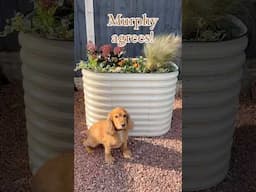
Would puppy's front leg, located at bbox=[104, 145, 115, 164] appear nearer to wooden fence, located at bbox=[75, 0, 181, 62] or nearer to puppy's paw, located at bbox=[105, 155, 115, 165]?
puppy's paw, located at bbox=[105, 155, 115, 165]

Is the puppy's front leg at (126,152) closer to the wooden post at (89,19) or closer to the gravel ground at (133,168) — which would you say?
the gravel ground at (133,168)

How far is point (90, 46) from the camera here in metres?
0.80

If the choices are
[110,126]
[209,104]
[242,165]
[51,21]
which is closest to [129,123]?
[110,126]

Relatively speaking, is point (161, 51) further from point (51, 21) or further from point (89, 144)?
point (51, 21)

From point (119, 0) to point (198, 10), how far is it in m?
0.33

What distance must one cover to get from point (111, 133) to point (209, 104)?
45 cm

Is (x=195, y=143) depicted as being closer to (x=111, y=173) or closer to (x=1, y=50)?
(x=111, y=173)

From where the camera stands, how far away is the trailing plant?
1.08m

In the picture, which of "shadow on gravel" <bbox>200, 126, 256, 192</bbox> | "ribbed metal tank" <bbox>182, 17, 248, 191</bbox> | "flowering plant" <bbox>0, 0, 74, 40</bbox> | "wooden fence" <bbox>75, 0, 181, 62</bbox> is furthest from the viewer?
"shadow on gravel" <bbox>200, 126, 256, 192</bbox>

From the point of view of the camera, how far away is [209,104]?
3.95 feet

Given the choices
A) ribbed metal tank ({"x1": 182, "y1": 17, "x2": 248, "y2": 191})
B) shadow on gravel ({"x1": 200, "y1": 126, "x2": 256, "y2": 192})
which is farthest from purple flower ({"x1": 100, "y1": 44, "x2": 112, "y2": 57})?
shadow on gravel ({"x1": 200, "y1": 126, "x2": 256, "y2": 192})

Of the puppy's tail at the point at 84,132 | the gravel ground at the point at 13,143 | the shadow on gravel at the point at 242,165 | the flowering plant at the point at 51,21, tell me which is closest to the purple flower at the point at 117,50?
the puppy's tail at the point at 84,132

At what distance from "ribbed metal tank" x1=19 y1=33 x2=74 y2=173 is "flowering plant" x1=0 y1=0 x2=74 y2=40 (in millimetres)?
16

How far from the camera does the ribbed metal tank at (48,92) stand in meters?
1.08
